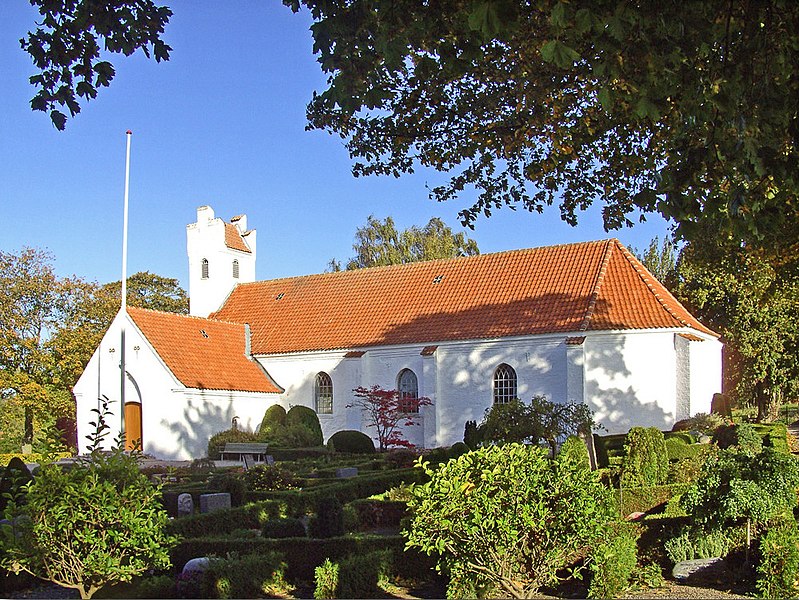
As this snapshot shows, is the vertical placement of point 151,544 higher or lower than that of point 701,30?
lower

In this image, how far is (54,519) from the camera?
834 cm

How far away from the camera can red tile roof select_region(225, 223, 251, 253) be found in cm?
3931

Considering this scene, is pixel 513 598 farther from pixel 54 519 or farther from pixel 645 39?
pixel 645 39

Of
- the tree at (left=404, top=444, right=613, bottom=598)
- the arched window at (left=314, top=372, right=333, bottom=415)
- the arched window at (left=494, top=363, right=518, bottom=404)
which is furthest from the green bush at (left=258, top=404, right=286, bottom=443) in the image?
the tree at (left=404, top=444, right=613, bottom=598)

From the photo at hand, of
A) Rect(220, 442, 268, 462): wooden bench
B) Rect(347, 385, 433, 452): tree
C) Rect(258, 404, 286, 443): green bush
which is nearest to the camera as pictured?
Rect(220, 442, 268, 462): wooden bench

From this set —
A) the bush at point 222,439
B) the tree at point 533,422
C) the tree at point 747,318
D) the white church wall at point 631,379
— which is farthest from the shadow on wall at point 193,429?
the tree at point 747,318

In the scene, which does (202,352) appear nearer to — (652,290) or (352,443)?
(352,443)

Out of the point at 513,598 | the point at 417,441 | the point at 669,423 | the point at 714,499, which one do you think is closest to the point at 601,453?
the point at 669,423

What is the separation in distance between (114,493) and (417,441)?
2286cm

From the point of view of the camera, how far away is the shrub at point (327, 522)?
11.3 metres

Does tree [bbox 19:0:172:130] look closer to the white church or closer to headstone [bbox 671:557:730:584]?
headstone [bbox 671:557:730:584]

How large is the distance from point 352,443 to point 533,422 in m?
11.2

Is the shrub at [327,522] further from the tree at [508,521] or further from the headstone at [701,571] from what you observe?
the headstone at [701,571]

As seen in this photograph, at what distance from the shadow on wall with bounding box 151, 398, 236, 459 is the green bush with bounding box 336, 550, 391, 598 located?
21750mm
